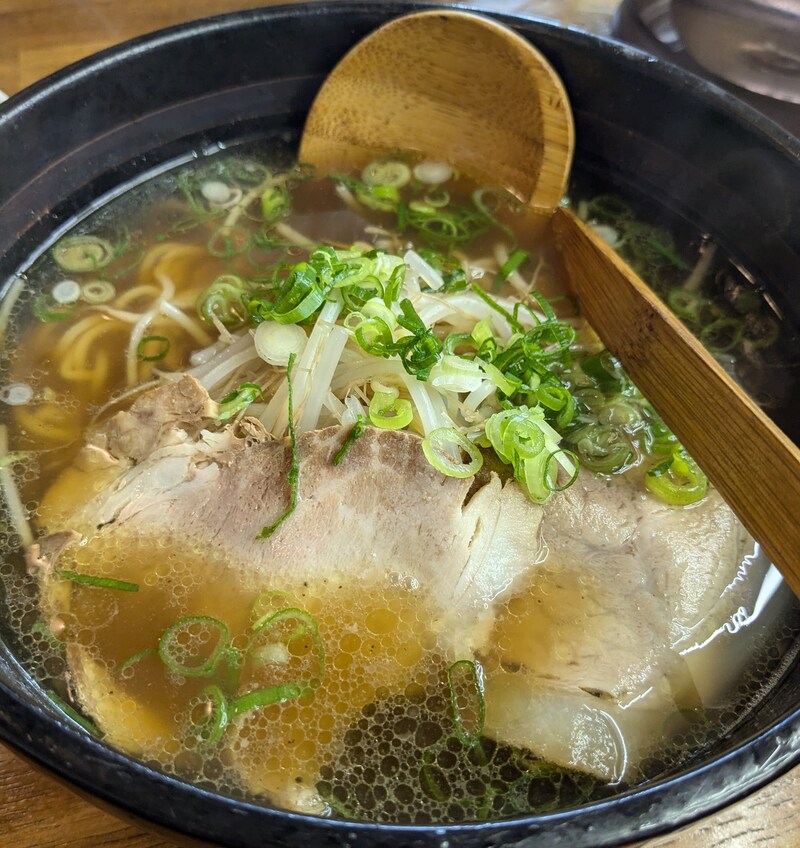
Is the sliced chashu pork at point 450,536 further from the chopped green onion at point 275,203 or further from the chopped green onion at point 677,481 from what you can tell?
the chopped green onion at point 275,203

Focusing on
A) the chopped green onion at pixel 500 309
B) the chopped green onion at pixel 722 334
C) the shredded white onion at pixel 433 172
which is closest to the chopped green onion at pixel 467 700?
the chopped green onion at pixel 500 309

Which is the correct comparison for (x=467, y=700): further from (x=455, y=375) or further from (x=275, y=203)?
(x=275, y=203)

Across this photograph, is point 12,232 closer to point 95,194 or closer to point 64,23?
point 95,194

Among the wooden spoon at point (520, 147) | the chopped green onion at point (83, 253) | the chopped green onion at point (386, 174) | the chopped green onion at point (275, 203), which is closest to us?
the wooden spoon at point (520, 147)

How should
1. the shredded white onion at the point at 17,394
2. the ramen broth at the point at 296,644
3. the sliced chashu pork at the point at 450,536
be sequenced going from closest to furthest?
the ramen broth at the point at 296,644
the sliced chashu pork at the point at 450,536
the shredded white onion at the point at 17,394

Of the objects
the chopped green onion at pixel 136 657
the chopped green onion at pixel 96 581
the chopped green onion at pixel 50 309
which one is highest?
the chopped green onion at pixel 50 309

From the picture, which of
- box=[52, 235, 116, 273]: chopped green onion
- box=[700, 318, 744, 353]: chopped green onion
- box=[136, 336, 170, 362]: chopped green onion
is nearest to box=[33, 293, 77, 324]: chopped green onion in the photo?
box=[52, 235, 116, 273]: chopped green onion

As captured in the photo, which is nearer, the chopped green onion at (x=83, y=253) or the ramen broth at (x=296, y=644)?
the ramen broth at (x=296, y=644)
